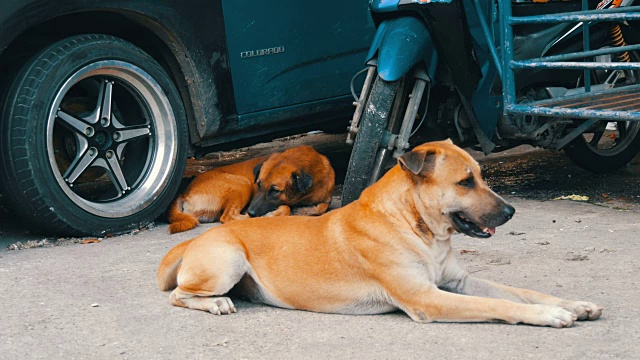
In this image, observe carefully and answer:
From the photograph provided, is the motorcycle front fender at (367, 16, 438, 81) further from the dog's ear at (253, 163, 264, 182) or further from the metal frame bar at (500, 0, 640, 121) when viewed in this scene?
the dog's ear at (253, 163, 264, 182)

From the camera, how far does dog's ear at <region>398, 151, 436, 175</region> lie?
14.7 ft

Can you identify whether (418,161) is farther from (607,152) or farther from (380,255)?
(607,152)

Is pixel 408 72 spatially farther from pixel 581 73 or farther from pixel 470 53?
pixel 581 73

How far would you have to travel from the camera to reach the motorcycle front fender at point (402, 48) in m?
6.09

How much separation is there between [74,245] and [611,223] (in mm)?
3135

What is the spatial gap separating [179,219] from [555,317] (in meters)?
3.03

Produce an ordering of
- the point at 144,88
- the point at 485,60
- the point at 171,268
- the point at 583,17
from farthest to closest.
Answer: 1. the point at 485,60
2. the point at 144,88
3. the point at 583,17
4. the point at 171,268

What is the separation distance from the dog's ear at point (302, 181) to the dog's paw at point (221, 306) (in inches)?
89.3

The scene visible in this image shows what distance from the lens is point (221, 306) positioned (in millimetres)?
4629

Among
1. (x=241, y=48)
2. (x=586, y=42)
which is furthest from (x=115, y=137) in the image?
(x=586, y=42)

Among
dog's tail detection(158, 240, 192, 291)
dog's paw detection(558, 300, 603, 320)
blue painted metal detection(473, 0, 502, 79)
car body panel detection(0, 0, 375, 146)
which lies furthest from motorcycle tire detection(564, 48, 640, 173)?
dog's tail detection(158, 240, 192, 291)

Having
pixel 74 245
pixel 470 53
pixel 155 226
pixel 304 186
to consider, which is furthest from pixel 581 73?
pixel 74 245

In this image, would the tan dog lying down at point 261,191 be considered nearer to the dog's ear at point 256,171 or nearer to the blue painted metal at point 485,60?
the dog's ear at point 256,171

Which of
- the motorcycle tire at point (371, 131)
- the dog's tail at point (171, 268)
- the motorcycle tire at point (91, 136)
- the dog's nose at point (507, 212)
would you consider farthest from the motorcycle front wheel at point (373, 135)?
the dog's nose at point (507, 212)
